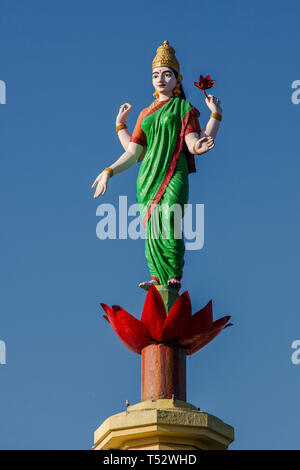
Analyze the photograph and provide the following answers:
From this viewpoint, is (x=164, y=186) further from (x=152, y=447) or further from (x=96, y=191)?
(x=152, y=447)

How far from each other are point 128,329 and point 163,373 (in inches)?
33.0

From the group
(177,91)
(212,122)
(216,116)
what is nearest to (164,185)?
(212,122)

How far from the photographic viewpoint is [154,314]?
20.2m

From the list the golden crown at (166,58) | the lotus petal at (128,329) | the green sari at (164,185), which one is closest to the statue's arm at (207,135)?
the green sari at (164,185)

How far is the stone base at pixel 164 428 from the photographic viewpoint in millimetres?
19328

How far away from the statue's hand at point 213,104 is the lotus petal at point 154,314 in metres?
3.23

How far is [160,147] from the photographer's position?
21609 mm

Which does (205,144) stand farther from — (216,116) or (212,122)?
(216,116)

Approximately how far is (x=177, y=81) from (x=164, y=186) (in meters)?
1.99

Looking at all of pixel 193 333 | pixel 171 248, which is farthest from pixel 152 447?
pixel 171 248

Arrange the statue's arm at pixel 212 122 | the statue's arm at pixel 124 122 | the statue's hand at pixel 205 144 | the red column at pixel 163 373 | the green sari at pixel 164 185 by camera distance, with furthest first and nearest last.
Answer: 1. the statue's arm at pixel 124 122
2. the statue's arm at pixel 212 122
3. the statue's hand at pixel 205 144
4. the green sari at pixel 164 185
5. the red column at pixel 163 373

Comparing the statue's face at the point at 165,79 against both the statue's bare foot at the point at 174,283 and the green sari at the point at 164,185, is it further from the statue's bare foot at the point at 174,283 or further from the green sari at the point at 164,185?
the statue's bare foot at the point at 174,283

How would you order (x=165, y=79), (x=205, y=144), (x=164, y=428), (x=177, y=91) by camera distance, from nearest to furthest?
(x=164, y=428) → (x=205, y=144) → (x=165, y=79) → (x=177, y=91)
